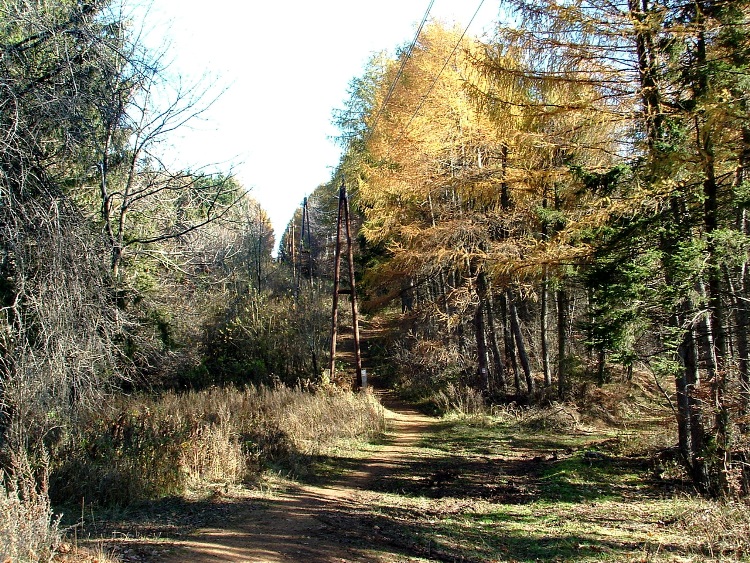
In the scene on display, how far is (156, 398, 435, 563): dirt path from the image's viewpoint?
6.06m

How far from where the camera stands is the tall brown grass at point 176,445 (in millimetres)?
8180

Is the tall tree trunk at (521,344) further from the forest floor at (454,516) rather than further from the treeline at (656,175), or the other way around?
the treeline at (656,175)

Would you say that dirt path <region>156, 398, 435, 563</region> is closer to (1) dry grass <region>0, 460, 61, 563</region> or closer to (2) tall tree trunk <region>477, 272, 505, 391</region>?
(1) dry grass <region>0, 460, 61, 563</region>

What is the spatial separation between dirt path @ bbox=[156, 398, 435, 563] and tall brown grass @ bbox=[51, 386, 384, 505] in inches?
46.0

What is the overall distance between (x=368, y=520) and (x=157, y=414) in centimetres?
479

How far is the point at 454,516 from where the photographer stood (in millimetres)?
8305

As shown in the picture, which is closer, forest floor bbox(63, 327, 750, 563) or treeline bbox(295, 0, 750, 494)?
forest floor bbox(63, 327, 750, 563)

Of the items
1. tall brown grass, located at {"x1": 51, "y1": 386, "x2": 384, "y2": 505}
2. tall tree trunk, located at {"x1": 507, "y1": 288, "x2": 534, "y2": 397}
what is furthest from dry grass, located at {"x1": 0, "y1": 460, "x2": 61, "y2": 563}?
tall tree trunk, located at {"x1": 507, "y1": 288, "x2": 534, "y2": 397}

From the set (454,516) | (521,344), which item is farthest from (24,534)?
(521,344)

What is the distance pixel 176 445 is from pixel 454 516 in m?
4.38

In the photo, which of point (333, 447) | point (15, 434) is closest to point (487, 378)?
point (333, 447)

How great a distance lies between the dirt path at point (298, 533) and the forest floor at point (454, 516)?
0.02 metres

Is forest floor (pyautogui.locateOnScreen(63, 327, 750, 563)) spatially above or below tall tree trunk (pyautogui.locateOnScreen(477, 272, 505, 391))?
below

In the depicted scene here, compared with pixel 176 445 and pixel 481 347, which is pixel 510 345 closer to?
pixel 481 347
